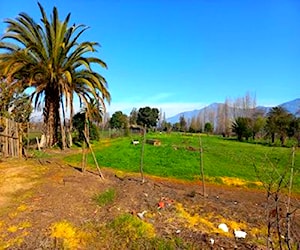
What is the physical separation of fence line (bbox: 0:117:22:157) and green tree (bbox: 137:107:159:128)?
46.1 m

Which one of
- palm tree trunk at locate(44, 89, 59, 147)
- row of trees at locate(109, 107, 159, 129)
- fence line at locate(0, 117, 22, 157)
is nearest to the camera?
fence line at locate(0, 117, 22, 157)

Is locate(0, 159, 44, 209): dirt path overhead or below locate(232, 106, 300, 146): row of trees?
below

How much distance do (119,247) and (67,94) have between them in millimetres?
14299

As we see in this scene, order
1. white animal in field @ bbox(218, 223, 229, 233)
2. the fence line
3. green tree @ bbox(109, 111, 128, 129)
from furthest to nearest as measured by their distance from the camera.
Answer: green tree @ bbox(109, 111, 128, 129)
the fence line
white animal in field @ bbox(218, 223, 229, 233)

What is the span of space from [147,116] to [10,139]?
47480mm

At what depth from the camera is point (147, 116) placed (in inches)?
2415

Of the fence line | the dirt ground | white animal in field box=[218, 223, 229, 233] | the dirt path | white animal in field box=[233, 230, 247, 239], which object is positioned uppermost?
the fence line

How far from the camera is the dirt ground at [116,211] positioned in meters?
6.07

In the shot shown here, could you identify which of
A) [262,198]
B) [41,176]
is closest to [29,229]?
[41,176]

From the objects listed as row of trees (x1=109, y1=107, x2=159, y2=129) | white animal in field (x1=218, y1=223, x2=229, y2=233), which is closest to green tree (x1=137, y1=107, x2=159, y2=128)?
row of trees (x1=109, y1=107, x2=159, y2=129)

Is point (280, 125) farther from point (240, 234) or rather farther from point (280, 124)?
point (240, 234)

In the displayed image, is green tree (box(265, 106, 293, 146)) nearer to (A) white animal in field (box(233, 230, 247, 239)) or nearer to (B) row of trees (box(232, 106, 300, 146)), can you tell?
(B) row of trees (box(232, 106, 300, 146))

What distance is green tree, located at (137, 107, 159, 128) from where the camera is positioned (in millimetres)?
61125

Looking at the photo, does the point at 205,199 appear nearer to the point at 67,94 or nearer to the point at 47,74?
the point at 67,94
